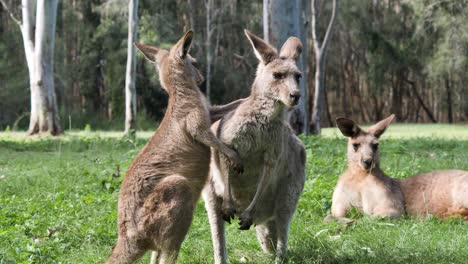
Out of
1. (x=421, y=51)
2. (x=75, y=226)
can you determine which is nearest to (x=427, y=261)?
(x=75, y=226)

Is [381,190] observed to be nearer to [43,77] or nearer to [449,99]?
[43,77]

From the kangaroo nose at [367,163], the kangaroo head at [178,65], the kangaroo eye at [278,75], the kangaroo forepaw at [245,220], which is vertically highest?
the kangaroo head at [178,65]

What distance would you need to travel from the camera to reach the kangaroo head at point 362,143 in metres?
6.30

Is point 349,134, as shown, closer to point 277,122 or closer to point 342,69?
point 277,122

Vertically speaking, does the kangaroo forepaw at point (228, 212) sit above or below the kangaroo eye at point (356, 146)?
below

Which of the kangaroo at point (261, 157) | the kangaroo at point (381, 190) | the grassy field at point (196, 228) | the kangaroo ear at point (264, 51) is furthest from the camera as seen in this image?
the kangaroo at point (381, 190)

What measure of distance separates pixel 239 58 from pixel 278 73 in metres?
23.9

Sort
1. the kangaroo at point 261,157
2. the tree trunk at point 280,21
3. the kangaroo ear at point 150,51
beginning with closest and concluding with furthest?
the kangaroo at point 261,157, the kangaroo ear at point 150,51, the tree trunk at point 280,21

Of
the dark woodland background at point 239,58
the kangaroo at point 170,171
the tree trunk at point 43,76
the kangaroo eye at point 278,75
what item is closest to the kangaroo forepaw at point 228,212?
the kangaroo at point 170,171

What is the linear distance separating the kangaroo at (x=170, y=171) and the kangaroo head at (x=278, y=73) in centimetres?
41

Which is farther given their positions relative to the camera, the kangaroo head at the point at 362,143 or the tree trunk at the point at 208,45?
the tree trunk at the point at 208,45

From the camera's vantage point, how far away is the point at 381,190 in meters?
6.29

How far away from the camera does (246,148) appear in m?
4.37

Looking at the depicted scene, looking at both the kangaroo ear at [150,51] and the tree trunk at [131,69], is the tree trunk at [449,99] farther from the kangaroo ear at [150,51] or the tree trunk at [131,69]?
the kangaroo ear at [150,51]
